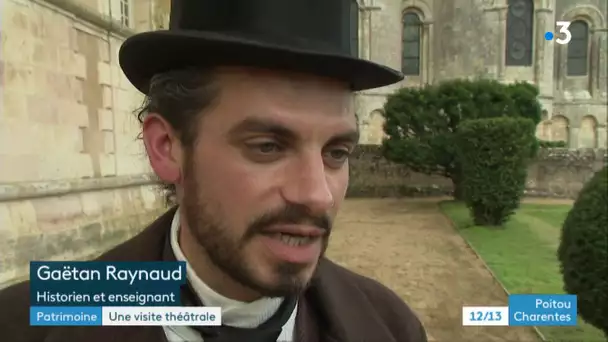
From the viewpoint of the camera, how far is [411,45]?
13.1 meters

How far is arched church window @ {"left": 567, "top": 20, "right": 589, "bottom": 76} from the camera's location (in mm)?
14977

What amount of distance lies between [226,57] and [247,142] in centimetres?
15

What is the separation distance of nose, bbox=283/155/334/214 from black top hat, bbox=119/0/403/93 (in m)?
0.17

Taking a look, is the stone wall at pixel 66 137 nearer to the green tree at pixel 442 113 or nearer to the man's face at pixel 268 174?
the man's face at pixel 268 174

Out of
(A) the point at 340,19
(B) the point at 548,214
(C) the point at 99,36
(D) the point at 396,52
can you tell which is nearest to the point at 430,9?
(D) the point at 396,52

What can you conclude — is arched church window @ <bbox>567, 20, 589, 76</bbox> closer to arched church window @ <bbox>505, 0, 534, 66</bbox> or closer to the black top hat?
arched church window @ <bbox>505, 0, 534, 66</bbox>

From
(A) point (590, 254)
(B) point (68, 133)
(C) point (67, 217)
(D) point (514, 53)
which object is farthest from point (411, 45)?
(C) point (67, 217)

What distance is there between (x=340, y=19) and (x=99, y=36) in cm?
305

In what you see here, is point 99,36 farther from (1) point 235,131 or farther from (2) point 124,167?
(1) point 235,131

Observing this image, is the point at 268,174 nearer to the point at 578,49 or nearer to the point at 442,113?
the point at 442,113

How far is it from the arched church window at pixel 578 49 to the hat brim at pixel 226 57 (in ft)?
53.2

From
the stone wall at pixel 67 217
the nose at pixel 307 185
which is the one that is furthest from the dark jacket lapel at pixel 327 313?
the stone wall at pixel 67 217

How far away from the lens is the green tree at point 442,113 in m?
10.5
